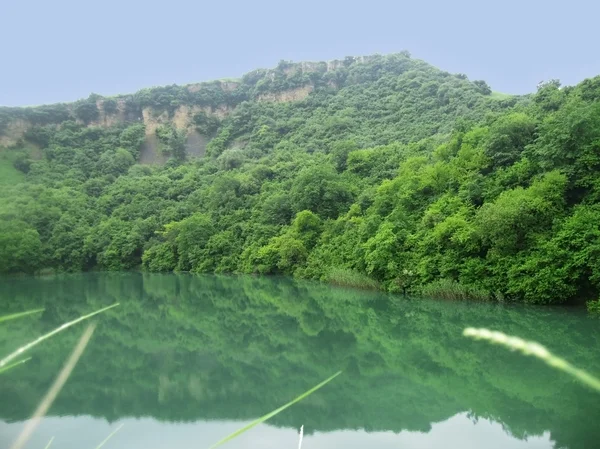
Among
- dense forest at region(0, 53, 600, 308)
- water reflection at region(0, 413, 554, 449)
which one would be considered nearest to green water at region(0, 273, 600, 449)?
water reflection at region(0, 413, 554, 449)

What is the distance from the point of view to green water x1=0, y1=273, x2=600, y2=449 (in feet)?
22.9

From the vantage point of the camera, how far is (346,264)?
2616 cm

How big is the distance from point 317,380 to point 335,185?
27937mm

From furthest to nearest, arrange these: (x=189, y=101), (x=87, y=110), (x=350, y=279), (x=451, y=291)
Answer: (x=189, y=101), (x=87, y=110), (x=350, y=279), (x=451, y=291)

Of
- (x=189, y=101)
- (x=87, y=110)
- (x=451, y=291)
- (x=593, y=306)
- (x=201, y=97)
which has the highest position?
(x=201, y=97)

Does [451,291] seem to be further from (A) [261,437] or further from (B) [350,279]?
(A) [261,437]

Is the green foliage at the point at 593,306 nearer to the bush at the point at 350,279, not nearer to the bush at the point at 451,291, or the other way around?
the bush at the point at 451,291

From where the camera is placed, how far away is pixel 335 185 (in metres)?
36.9

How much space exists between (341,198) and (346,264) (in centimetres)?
1154

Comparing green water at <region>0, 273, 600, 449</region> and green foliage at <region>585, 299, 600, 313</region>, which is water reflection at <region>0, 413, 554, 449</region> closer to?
green water at <region>0, 273, 600, 449</region>

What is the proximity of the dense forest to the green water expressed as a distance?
2737mm

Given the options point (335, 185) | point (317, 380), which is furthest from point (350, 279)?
point (317, 380)

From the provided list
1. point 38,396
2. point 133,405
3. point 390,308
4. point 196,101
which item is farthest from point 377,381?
point 196,101

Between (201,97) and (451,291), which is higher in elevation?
(201,97)
